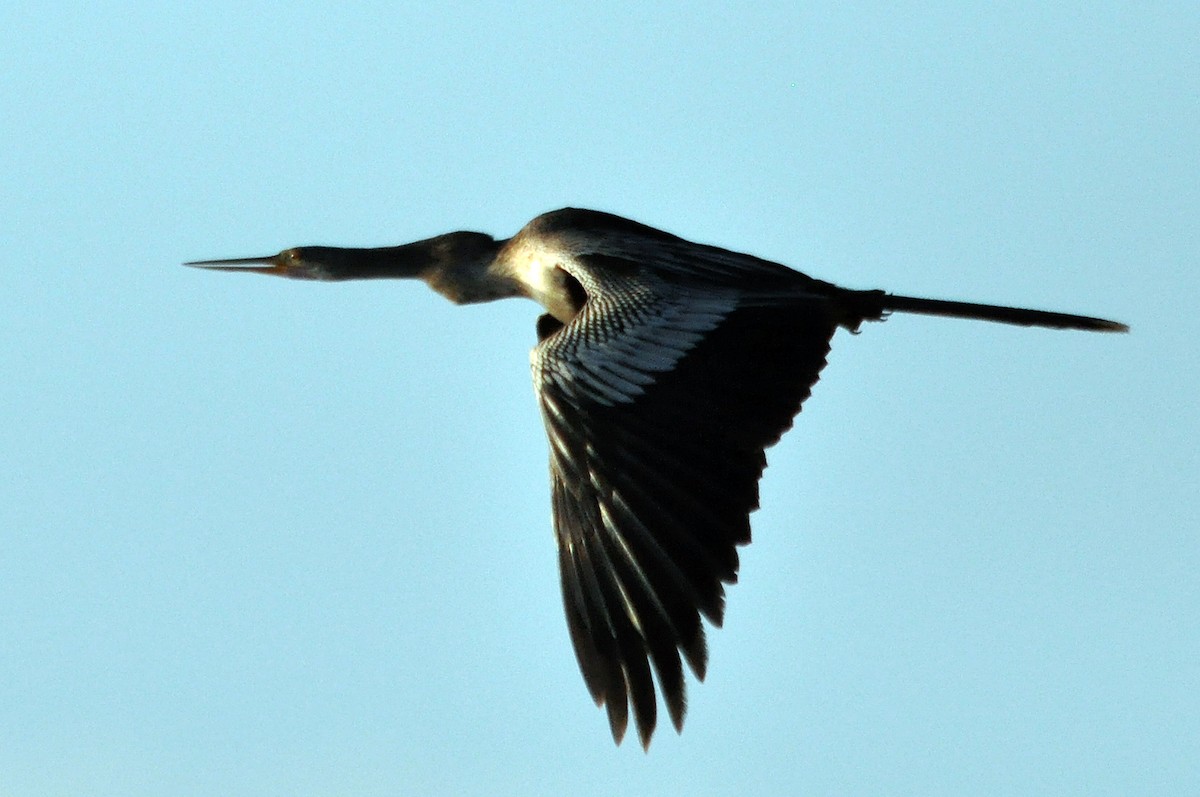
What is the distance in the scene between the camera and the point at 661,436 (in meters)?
10.6

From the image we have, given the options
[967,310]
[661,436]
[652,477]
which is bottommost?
[652,477]

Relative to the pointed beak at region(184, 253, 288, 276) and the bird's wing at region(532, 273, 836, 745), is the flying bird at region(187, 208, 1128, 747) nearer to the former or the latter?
the bird's wing at region(532, 273, 836, 745)

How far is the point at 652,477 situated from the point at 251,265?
5752mm

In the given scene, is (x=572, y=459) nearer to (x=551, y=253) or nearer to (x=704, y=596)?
(x=704, y=596)

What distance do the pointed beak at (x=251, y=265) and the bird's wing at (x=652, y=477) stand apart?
4409 millimetres

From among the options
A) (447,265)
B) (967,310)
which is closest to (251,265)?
(447,265)

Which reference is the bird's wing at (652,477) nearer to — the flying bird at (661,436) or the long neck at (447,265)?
the flying bird at (661,436)

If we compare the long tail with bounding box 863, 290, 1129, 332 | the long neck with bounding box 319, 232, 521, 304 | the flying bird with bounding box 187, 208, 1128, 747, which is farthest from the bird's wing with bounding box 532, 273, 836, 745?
the long neck with bounding box 319, 232, 521, 304

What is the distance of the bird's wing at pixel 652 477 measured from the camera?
33.8 feet

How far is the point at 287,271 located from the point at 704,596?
19.8 feet

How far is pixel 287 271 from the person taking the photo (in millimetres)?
15281

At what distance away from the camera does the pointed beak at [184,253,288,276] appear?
50.2 feet

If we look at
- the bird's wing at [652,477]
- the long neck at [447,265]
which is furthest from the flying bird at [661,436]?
the long neck at [447,265]

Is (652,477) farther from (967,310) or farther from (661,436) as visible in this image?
(967,310)
